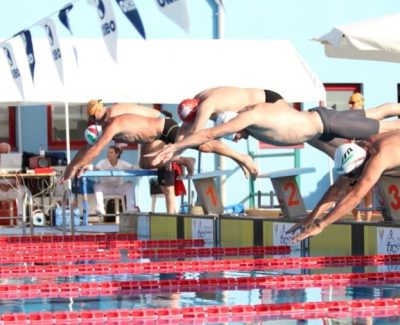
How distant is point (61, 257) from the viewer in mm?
10266

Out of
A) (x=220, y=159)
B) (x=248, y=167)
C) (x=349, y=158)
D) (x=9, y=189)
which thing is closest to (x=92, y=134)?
(x=248, y=167)

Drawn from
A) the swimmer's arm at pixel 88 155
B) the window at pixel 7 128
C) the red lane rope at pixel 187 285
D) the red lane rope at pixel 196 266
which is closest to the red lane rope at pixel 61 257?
the swimmer's arm at pixel 88 155

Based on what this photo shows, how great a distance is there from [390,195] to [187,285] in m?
2.48

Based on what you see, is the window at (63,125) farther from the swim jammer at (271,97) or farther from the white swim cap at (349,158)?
the white swim cap at (349,158)

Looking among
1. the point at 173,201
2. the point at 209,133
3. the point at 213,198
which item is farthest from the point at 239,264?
the point at 173,201

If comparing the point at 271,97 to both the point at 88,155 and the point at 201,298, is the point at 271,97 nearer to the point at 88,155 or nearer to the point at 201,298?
the point at 88,155

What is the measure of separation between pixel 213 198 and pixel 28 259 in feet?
9.67

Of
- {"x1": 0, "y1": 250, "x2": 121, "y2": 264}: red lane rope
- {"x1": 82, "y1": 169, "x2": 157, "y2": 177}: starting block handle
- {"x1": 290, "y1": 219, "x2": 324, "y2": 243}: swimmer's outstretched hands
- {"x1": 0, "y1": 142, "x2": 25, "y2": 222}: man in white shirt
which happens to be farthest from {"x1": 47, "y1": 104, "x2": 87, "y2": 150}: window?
{"x1": 290, "y1": 219, "x2": 324, "y2": 243}: swimmer's outstretched hands

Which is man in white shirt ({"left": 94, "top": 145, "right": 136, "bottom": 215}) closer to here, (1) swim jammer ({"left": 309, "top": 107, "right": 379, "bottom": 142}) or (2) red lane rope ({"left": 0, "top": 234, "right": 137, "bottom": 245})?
(2) red lane rope ({"left": 0, "top": 234, "right": 137, "bottom": 245})

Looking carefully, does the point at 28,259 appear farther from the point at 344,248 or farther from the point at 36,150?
the point at 36,150

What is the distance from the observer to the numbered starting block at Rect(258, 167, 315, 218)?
1080 cm

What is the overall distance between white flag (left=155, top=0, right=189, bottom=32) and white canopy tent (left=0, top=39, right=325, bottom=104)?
6.39 m

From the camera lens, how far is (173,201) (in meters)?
13.4

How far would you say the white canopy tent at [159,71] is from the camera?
1554cm
